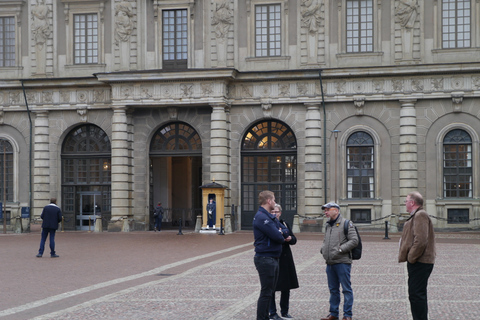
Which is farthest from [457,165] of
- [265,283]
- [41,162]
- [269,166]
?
[265,283]

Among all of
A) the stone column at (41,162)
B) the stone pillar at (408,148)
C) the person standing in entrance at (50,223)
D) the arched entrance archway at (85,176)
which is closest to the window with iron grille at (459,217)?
the stone pillar at (408,148)

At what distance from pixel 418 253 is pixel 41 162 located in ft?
104

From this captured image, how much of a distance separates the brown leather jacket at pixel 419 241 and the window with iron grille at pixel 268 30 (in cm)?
2754

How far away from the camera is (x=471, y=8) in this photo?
35562mm

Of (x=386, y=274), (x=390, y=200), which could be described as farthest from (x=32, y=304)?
(x=390, y=200)

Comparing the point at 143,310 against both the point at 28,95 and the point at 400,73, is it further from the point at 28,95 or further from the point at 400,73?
the point at 28,95

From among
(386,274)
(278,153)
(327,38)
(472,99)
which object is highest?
(327,38)

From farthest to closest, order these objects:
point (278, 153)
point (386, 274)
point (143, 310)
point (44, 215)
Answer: point (278, 153)
point (44, 215)
point (386, 274)
point (143, 310)

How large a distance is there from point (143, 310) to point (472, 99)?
2650 cm

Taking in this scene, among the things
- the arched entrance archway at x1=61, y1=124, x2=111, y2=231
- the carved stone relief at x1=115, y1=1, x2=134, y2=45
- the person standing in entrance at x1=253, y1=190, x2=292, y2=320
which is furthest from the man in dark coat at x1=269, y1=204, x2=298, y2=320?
the arched entrance archway at x1=61, y1=124, x2=111, y2=231

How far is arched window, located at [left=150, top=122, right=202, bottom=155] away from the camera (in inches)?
1528

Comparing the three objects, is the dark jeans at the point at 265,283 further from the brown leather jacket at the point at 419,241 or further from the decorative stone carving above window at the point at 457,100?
the decorative stone carving above window at the point at 457,100

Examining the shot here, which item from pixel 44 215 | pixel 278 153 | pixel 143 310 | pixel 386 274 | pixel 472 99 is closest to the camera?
pixel 143 310

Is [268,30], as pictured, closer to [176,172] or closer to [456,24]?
[456,24]
